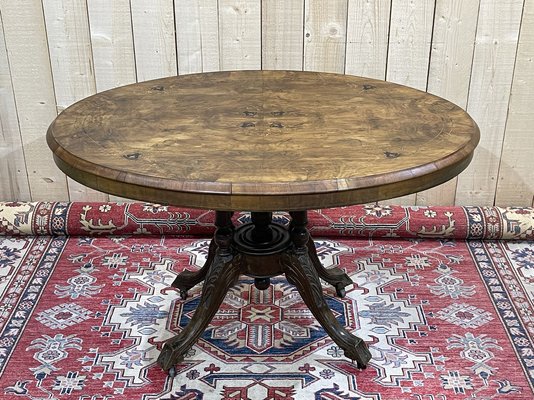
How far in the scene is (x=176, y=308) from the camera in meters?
2.22

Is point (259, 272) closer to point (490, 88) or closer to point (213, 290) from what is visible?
point (213, 290)

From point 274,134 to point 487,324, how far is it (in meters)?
0.99

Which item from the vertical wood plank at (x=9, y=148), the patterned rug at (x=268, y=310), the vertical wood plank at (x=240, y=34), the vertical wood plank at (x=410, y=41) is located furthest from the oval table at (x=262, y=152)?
the vertical wood plank at (x=9, y=148)

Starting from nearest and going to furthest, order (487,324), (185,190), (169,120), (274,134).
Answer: (185,190) → (274,134) → (169,120) → (487,324)

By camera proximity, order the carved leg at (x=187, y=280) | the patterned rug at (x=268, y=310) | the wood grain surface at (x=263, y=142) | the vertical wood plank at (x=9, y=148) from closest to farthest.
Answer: the wood grain surface at (x=263, y=142) → the patterned rug at (x=268, y=310) → the carved leg at (x=187, y=280) → the vertical wood plank at (x=9, y=148)

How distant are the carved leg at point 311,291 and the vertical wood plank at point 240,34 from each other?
0.92 m

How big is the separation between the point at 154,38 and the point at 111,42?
0.56 ft

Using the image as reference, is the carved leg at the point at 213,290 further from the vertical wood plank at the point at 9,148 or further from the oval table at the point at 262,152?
the vertical wood plank at the point at 9,148

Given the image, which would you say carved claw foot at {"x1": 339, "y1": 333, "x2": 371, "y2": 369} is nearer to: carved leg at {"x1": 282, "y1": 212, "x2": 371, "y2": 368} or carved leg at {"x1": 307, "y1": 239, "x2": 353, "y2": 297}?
carved leg at {"x1": 282, "y1": 212, "x2": 371, "y2": 368}

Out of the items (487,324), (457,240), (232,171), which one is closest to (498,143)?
(457,240)

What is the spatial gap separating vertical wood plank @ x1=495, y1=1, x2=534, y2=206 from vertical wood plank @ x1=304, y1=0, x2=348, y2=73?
683 mm

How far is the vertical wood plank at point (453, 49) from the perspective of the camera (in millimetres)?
2504

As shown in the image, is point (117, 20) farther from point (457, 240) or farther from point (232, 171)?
point (457, 240)

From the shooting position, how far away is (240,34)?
256 centimetres
